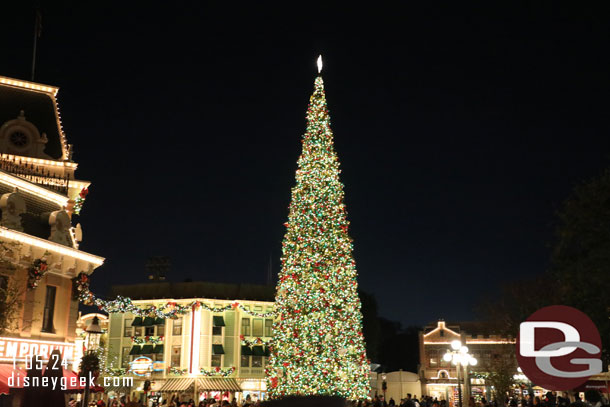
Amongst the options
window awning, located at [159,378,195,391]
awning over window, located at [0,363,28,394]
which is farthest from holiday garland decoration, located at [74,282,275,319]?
awning over window, located at [0,363,28,394]

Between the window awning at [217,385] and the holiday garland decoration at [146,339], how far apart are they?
4.52 metres

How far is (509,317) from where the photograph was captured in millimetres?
41406

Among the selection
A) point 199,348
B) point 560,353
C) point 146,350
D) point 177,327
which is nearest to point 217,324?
point 199,348

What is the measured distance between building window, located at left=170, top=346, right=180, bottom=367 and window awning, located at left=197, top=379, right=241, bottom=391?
2344mm

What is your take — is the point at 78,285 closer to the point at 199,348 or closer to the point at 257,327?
the point at 199,348

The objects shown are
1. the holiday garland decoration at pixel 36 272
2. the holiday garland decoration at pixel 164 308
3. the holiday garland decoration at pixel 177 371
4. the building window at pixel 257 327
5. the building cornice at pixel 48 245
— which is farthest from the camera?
the building window at pixel 257 327

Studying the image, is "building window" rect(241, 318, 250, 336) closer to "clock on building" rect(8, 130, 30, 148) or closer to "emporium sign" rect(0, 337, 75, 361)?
"emporium sign" rect(0, 337, 75, 361)

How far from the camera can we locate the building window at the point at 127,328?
48.5m

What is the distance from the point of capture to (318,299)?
2620 centimetres

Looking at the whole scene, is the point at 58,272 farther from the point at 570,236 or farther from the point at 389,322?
the point at 389,322

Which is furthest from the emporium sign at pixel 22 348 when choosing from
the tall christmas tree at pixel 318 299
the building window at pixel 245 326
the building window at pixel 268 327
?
the building window at pixel 268 327

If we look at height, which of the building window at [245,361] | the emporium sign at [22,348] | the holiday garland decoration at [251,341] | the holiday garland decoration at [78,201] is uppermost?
the holiday garland decoration at [78,201]

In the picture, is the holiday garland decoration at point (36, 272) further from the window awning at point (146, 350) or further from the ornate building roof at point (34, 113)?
the window awning at point (146, 350)

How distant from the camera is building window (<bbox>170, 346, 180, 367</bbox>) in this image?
46.5m
